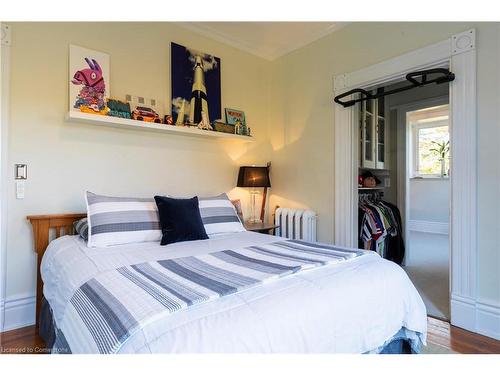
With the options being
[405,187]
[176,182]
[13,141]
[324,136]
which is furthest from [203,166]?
[405,187]

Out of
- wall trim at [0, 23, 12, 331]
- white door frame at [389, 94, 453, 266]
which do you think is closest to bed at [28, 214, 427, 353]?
wall trim at [0, 23, 12, 331]

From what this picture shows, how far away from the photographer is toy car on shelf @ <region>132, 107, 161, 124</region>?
2.62 m

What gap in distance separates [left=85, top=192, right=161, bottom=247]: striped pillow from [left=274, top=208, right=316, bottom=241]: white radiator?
61.4 inches

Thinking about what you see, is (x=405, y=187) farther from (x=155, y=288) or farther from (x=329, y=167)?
(x=155, y=288)

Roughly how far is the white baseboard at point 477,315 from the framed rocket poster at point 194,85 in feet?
9.07

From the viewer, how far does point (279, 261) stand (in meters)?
1.57

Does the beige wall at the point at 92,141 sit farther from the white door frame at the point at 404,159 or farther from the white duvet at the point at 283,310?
the white door frame at the point at 404,159

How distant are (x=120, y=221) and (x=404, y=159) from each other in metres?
3.59

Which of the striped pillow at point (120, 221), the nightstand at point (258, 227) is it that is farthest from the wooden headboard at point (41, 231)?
the nightstand at point (258, 227)

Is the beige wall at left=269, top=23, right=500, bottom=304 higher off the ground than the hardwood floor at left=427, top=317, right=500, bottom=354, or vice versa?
the beige wall at left=269, top=23, right=500, bottom=304

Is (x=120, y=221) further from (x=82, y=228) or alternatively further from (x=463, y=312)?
(x=463, y=312)

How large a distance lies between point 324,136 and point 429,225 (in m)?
4.62

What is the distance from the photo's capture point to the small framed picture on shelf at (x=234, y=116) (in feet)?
10.9

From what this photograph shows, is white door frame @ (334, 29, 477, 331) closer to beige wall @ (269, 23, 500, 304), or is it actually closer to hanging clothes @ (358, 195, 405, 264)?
beige wall @ (269, 23, 500, 304)
